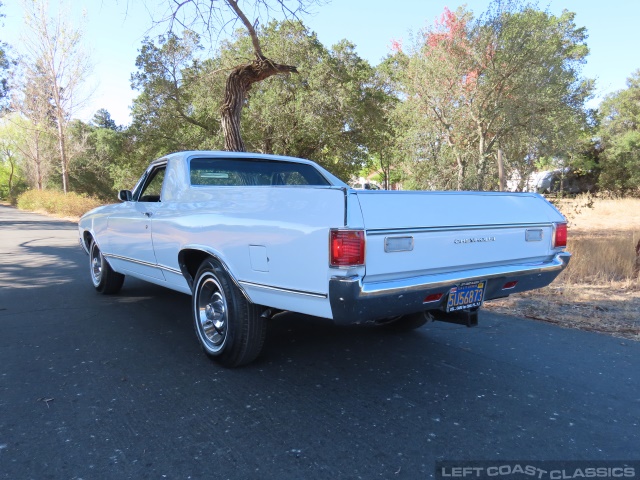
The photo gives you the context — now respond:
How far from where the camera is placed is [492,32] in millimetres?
11008

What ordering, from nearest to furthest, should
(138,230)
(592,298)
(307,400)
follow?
(307,400) < (138,230) < (592,298)

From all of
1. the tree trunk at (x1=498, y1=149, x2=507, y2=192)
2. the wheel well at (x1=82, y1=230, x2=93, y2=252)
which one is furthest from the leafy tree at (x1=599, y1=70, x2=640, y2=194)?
the wheel well at (x1=82, y1=230, x2=93, y2=252)

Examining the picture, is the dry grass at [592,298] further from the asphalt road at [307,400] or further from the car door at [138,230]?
the car door at [138,230]

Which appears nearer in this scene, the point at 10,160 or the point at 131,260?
the point at 131,260

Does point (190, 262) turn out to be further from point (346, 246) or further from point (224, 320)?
point (346, 246)

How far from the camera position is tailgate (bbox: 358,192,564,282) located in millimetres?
2873

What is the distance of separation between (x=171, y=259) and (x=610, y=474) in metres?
3.62

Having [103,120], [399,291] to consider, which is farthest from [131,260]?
[103,120]

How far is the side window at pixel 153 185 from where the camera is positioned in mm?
5128

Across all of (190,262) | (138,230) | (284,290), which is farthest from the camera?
(138,230)

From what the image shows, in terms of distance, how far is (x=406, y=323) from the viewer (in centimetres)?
462

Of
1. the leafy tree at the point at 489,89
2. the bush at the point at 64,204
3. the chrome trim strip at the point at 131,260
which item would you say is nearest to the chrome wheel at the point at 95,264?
the chrome trim strip at the point at 131,260

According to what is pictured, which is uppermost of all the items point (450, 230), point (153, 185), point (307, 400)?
point (153, 185)

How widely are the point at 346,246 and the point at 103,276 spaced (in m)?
4.74
